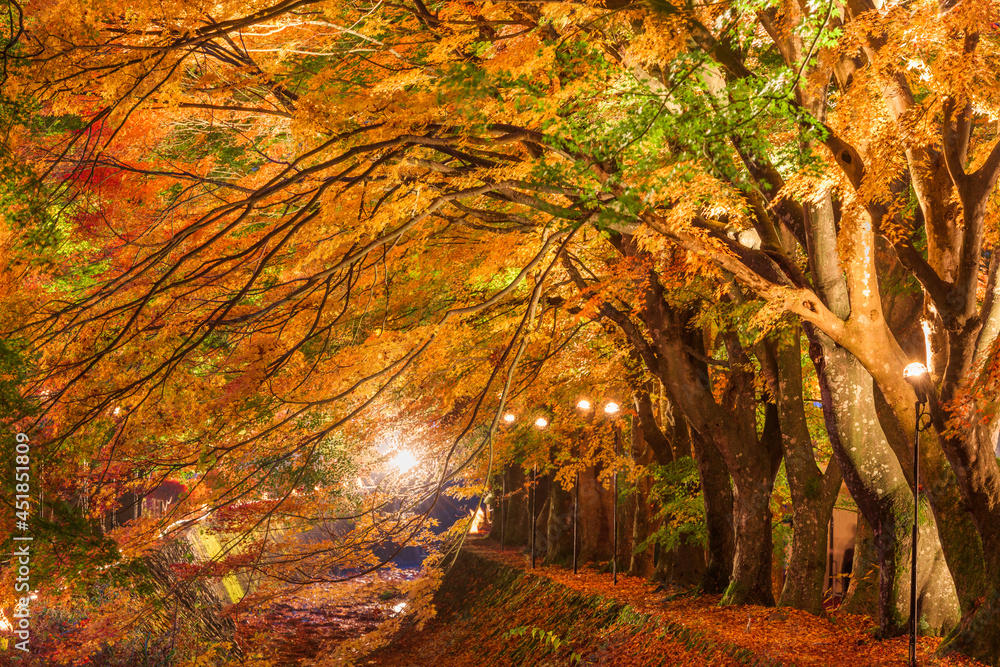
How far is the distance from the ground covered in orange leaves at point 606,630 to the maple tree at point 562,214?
0.80 m

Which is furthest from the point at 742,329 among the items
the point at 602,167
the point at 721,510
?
the point at 721,510

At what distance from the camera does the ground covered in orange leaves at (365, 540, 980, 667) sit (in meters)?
9.70

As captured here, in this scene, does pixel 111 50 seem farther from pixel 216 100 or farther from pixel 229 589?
pixel 229 589

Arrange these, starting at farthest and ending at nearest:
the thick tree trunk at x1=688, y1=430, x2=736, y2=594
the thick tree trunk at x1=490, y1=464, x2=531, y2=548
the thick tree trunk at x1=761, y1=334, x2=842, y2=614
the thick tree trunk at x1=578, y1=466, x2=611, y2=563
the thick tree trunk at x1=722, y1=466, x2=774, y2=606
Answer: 1. the thick tree trunk at x1=490, y1=464, x2=531, y2=548
2. the thick tree trunk at x1=578, y1=466, x2=611, y2=563
3. the thick tree trunk at x1=688, y1=430, x2=736, y2=594
4. the thick tree trunk at x1=722, y1=466, x2=774, y2=606
5. the thick tree trunk at x1=761, y1=334, x2=842, y2=614

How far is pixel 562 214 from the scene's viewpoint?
23.0ft

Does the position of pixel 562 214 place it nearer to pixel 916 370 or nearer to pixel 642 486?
pixel 916 370

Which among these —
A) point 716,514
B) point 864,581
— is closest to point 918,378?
point 864,581

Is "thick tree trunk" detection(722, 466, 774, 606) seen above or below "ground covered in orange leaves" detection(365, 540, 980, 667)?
above

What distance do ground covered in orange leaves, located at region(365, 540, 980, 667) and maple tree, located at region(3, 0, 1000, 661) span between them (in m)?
0.80

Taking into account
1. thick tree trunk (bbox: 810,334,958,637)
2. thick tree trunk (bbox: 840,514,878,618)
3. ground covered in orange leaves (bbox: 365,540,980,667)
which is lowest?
ground covered in orange leaves (bbox: 365,540,980,667)

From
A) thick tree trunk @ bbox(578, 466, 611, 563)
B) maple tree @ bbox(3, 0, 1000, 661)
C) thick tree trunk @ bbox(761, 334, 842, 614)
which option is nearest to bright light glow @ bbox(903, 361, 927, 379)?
maple tree @ bbox(3, 0, 1000, 661)

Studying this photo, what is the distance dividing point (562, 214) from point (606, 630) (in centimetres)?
1025

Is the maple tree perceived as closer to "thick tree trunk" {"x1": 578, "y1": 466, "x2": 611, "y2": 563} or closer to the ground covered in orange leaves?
the ground covered in orange leaves

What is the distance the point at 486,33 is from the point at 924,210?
5.19 m
